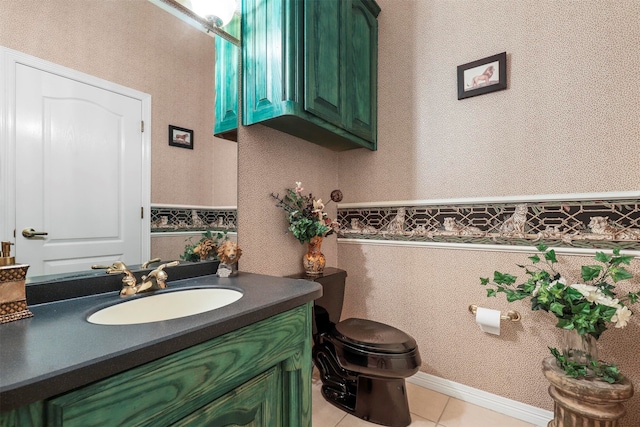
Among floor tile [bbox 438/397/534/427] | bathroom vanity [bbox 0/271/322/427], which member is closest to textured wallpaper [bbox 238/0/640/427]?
floor tile [bbox 438/397/534/427]

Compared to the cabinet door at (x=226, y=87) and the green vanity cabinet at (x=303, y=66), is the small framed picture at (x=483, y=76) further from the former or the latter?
the cabinet door at (x=226, y=87)

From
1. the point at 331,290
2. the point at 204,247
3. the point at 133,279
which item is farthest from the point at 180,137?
the point at 331,290

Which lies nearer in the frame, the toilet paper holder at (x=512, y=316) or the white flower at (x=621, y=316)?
the white flower at (x=621, y=316)

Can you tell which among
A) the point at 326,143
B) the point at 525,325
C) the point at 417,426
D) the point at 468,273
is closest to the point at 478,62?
the point at 326,143

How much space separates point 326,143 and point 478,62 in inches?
38.2

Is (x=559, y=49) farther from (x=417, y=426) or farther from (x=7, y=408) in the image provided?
(x=7, y=408)

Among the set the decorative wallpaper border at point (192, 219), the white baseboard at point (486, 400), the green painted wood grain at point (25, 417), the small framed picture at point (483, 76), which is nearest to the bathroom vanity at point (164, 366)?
the green painted wood grain at point (25, 417)

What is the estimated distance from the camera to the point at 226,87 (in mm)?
1401

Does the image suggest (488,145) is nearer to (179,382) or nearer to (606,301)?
(606,301)

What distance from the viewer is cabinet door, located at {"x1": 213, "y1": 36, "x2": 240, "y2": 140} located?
1.37 m

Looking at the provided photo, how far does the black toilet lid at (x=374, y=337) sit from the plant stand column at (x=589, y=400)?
0.58 metres

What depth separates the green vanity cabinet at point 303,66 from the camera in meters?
1.33

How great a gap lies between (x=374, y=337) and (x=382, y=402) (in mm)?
333

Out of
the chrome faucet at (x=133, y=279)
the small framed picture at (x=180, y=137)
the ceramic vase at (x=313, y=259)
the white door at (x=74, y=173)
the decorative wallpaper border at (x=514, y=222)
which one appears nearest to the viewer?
the white door at (x=74, y=173)
